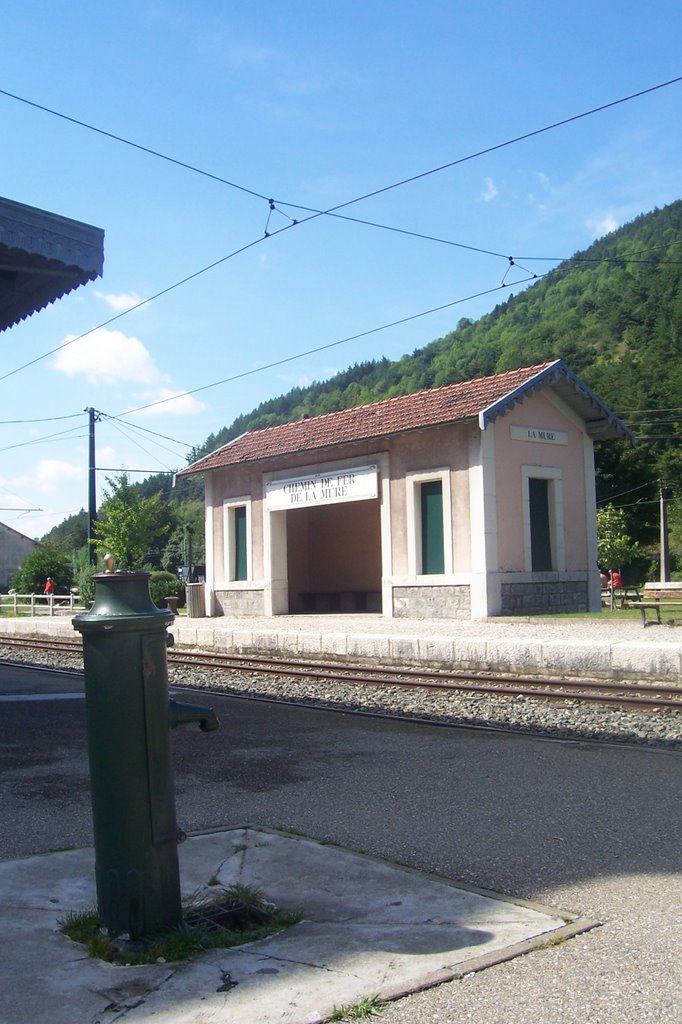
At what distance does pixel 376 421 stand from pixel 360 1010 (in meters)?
19.7

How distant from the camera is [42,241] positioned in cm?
743

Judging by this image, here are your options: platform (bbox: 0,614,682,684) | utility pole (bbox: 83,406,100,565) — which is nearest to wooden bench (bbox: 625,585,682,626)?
platform (bbox: 0,614,682,684)

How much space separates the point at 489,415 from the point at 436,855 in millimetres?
14995

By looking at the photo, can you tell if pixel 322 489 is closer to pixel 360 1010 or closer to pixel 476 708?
pixel 476 708

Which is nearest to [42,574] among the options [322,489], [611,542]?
[322,489]

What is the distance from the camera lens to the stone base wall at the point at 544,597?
63.8ft

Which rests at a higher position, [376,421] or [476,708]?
[376,421]

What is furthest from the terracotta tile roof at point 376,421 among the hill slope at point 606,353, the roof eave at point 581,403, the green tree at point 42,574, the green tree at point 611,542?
the hill slope at point 606,353

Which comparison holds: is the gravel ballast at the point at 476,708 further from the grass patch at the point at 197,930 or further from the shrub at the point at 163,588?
the shrub at the point at 163,588

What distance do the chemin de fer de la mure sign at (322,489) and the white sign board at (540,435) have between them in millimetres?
3426

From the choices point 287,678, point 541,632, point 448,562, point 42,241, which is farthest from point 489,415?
point 42,241

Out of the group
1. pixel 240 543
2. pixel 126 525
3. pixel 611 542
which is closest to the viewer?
pixel 240 543

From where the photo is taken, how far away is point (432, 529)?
20609mm

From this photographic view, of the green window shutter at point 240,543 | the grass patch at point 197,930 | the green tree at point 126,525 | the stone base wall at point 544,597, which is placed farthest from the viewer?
the green tree at point 126,525
